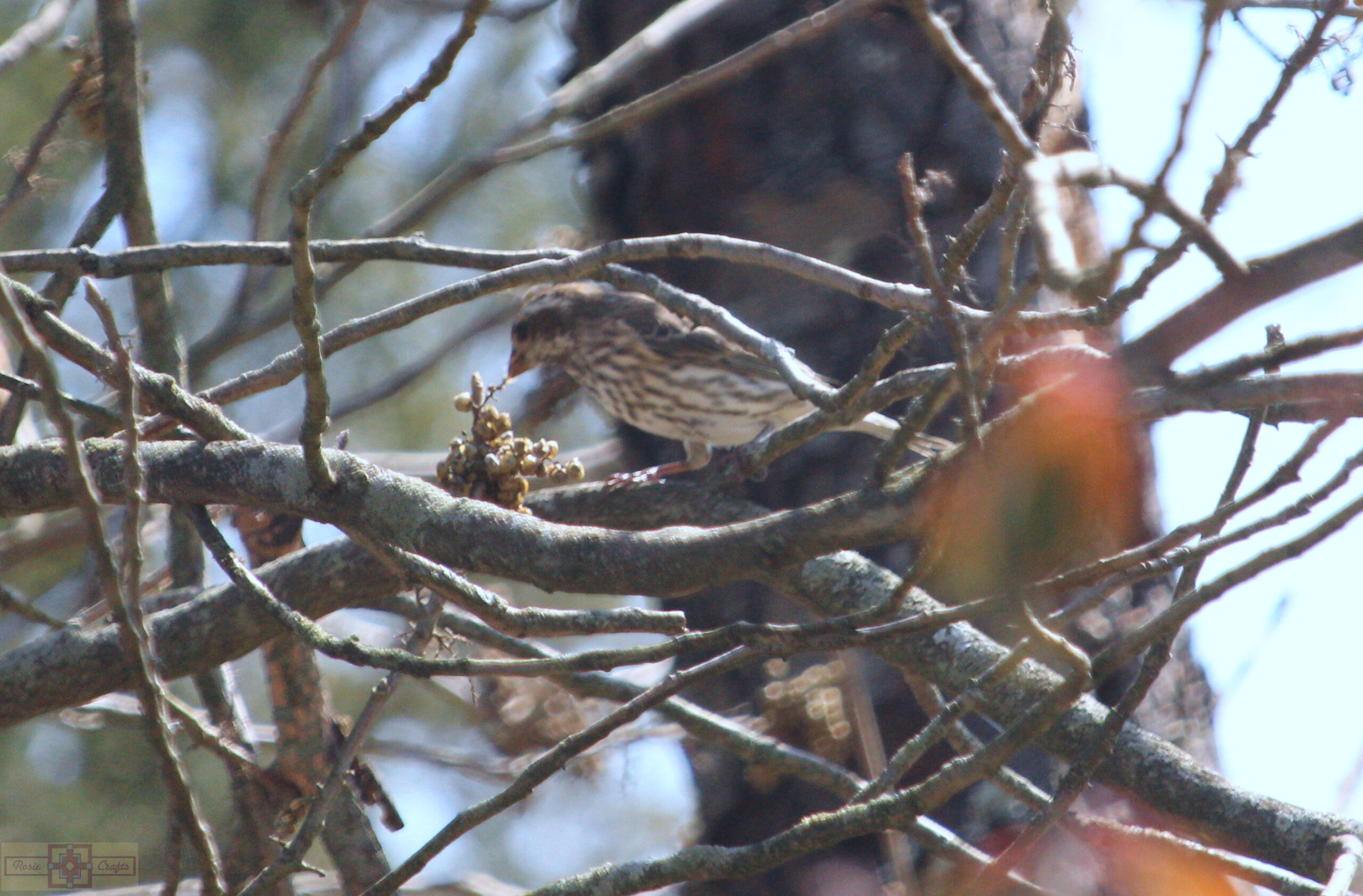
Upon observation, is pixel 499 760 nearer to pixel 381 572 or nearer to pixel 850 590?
pixel 381 572

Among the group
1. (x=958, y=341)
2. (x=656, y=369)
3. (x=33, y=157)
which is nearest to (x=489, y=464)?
(x=958, y=341)

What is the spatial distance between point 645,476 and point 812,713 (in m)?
0.91

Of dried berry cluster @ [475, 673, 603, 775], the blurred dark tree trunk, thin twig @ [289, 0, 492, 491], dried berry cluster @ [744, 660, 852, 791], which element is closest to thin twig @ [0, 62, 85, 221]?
thin twig @ [289, 0, 492, 491]

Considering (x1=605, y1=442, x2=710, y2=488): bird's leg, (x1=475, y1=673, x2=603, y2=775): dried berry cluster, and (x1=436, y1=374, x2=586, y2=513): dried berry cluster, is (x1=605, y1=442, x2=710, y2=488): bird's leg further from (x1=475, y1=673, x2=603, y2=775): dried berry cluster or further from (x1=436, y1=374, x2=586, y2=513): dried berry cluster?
(x1=436, y1=374, x2=586, y2=513): dried berry cluster

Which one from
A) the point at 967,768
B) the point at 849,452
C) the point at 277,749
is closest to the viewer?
the point at 967,768

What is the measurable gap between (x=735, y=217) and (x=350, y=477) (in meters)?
2.21

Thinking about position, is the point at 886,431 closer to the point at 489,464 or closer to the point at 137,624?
the point at 489,464

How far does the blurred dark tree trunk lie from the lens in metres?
3.75

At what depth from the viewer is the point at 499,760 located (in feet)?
13.1

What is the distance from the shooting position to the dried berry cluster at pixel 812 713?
345cm

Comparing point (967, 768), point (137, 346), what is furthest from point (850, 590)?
point (137, 346)

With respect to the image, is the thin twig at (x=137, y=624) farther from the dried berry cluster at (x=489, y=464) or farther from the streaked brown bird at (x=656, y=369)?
the streaked brown bird at (x=656, y=369)

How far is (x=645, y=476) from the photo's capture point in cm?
388

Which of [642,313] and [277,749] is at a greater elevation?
[642,313]
